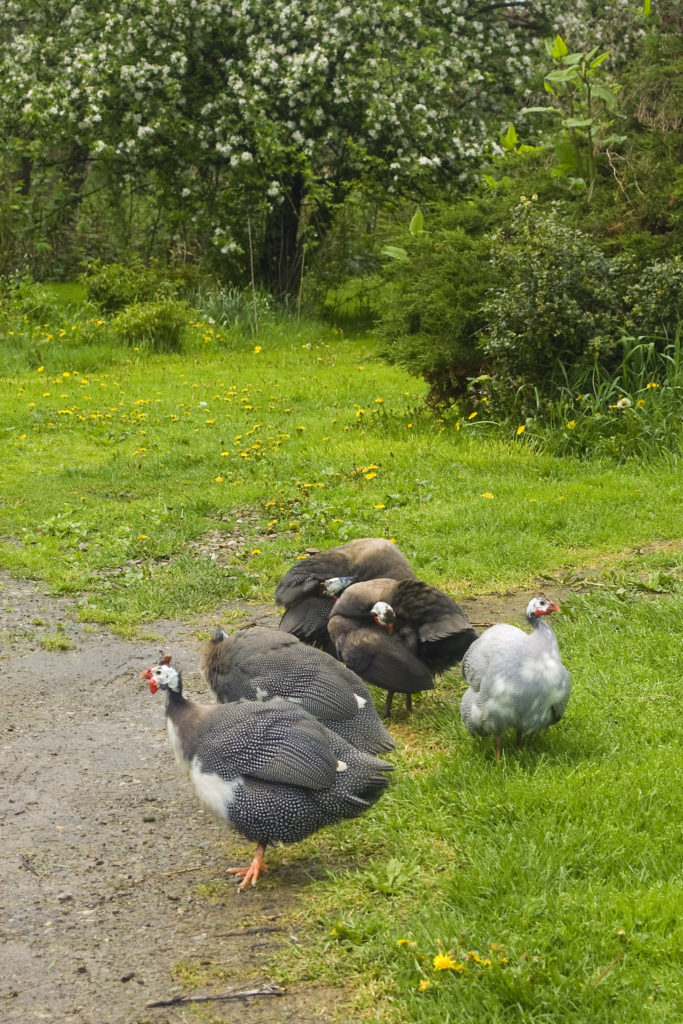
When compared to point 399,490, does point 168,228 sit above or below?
above

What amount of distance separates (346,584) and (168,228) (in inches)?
582

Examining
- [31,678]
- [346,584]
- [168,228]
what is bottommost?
[31,678]

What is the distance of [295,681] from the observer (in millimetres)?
4582

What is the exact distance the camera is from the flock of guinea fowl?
407cm

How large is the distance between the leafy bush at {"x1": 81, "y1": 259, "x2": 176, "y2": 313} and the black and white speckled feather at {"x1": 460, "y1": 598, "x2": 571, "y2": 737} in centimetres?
1336

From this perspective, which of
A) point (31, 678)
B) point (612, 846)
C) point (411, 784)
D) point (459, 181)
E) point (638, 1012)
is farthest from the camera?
point (459, 181)

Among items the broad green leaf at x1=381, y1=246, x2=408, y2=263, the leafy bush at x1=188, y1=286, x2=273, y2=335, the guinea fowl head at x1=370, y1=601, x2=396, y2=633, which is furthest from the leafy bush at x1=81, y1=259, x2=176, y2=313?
the guinea fowl head at x1=370, y1=601, x2=396, y2=633

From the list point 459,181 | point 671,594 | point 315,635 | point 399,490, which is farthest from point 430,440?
point 459,181

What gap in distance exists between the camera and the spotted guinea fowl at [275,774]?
4.04 metres

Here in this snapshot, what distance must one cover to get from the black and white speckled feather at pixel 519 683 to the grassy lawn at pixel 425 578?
197 millimetres

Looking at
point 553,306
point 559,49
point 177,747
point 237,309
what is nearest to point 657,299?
point 553,306

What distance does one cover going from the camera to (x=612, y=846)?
13.2 ft

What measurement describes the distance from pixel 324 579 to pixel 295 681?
1432 mm

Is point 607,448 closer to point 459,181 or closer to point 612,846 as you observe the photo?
point 612,846
